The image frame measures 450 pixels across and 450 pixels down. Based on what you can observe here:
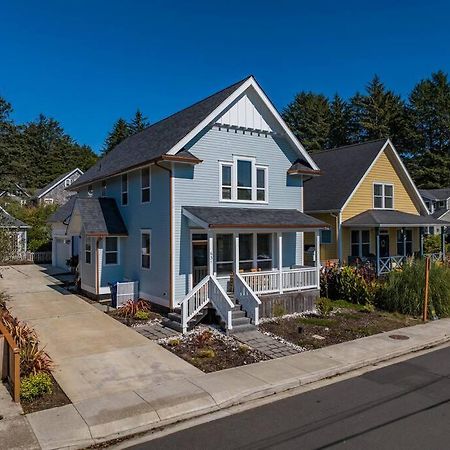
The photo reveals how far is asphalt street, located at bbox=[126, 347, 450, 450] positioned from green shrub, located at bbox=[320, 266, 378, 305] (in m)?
8.20

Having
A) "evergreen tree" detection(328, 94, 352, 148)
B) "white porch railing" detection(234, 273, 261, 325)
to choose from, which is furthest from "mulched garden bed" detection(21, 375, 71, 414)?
"evergreen tree" detection(328, 94, 352, 148)

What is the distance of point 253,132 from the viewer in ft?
55.6

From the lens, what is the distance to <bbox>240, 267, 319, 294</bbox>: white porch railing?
1479 cm

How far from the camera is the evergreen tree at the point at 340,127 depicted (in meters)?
62.2

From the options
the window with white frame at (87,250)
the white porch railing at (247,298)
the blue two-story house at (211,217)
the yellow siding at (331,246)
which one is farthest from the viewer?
the yellow siding at (331,246)

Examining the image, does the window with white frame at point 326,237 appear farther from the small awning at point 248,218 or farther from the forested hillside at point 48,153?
the forested hillside at point 48,153

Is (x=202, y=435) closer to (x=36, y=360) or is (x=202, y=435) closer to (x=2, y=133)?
(x=36, y=360)

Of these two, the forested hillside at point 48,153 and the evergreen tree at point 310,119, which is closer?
the evergreen tree at point 310,119

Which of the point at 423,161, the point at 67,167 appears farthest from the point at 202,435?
the point at 67,167

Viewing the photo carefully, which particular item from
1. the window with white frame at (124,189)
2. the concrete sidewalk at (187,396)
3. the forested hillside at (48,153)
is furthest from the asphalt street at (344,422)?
the forested hillside at (48,153)

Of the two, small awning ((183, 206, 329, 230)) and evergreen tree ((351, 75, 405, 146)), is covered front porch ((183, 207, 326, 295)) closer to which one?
small awning ((183, 206, 329, 230))

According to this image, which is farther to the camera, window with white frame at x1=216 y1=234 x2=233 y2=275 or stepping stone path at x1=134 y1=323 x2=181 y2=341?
window with white frame at x1=216 y1=234 x2=233 y2=275

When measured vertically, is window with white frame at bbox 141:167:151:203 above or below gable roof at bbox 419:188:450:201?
below

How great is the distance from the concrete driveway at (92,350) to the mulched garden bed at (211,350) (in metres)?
0.33
